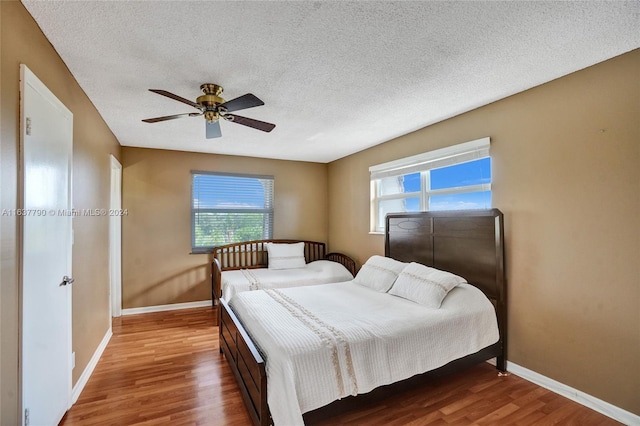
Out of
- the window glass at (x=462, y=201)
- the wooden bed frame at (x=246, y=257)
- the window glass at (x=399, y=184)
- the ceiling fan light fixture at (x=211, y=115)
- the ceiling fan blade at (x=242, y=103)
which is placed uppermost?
the ceiling fan blade at (x=242, y=103)

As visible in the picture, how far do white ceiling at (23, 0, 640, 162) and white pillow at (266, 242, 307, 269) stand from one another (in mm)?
2500

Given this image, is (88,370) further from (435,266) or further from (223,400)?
(435,266)

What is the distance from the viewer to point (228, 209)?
4.97 meters

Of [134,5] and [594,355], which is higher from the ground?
[134,5]

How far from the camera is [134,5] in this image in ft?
4.88

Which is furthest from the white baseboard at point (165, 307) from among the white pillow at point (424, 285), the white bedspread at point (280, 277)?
the white pillow at point (424, 285)

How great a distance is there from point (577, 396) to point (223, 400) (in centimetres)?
268

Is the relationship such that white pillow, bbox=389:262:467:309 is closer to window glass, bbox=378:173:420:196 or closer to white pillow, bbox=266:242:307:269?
window glass, bbox=378:173:420:196

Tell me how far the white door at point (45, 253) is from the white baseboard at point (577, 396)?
3459 mm

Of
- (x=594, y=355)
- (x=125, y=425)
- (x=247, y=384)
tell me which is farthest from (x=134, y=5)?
(x=594, y=355)

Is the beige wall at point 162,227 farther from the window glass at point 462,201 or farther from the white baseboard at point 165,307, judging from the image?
the window glass at point 462,201

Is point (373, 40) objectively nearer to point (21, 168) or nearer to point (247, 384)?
point (21, 168)

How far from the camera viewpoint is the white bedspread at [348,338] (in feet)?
5.74

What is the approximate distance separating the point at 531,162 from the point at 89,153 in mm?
3920
